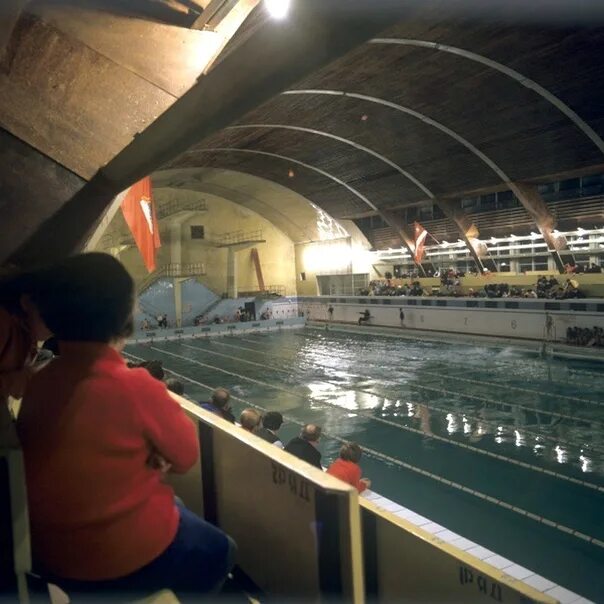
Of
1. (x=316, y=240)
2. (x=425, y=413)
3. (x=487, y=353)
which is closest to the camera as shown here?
(x=425, y=413)

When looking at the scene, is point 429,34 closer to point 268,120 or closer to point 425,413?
point 268,120

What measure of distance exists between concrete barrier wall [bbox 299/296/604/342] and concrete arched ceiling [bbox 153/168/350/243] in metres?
6.40

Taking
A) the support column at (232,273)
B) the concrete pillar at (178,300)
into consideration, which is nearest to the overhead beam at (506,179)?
the concrete pillar at (178,300)

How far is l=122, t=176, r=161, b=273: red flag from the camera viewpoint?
21.6 feet

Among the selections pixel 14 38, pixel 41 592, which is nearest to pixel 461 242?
pixel 14 38

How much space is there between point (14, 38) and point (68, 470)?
303 centimetres

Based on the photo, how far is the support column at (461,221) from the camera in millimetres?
23047

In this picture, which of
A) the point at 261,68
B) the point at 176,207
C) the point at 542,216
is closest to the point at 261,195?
the point at 176,207

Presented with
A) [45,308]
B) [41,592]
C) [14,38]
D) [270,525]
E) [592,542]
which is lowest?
[592,542]

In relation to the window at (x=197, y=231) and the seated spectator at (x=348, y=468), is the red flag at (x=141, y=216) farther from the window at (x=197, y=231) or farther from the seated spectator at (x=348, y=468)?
the window at (x=197, y=231)

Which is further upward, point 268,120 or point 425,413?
point 268,120

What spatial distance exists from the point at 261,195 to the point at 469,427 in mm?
23370

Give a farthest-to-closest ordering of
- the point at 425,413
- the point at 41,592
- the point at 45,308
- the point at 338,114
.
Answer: the point at 338,114, the point at 425,413, the point at 45,308, the point at 41,592

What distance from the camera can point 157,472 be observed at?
1706 millimetres
